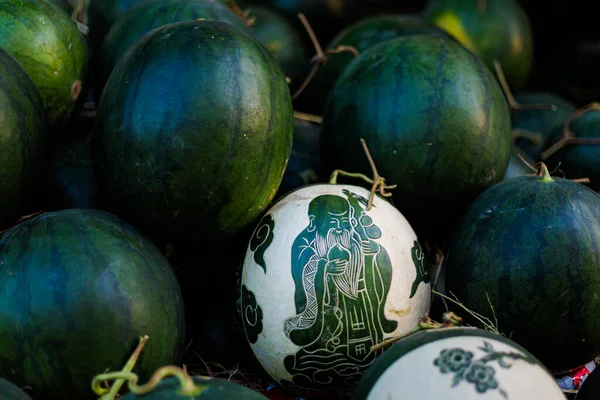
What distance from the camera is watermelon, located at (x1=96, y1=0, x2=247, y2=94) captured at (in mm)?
2764

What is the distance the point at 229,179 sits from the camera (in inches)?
85.1

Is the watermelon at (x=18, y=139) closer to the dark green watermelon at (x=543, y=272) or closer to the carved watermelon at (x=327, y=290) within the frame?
the carved watermelon at (x=327, y=290)

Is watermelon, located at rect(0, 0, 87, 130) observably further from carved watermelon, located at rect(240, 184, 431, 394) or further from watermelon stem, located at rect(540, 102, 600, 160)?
watermelon stem, located at rect(540, 102, 600, 160)

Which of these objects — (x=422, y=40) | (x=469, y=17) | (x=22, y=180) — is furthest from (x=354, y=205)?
(x=469, y=17)

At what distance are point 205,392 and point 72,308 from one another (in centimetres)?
54

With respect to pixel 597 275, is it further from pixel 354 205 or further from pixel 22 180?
pixel 22 180

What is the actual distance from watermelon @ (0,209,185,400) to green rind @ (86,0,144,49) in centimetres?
160

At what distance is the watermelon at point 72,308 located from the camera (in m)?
1.82

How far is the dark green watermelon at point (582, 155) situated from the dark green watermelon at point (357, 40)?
0.72m

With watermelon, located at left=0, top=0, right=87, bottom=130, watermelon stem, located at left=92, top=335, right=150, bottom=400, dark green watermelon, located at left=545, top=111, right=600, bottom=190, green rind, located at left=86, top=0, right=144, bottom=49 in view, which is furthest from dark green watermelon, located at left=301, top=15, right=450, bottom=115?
watermelon stem, located at left=92, top=335, right=150, bottom=400

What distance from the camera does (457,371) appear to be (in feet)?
5.25

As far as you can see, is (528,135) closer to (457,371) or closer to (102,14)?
(102,14)

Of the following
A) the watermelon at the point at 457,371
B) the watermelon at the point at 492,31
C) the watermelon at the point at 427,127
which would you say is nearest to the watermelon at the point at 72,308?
the watermelon at the point at 457,371

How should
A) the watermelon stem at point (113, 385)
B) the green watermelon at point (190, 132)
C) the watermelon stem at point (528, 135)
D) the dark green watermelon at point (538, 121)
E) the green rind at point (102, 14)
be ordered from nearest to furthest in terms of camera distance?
the watermelon stem at point (113, 385)
the green watermelon at point (190, 132)
the green rind at point (102, 14)
the watermelon stem at point (528, 135)
the dark green watermelon at point (538, 121)
